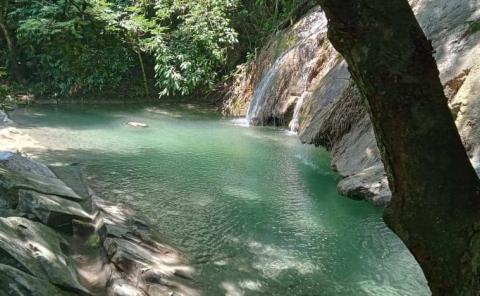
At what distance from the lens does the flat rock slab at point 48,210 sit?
14.2 ft

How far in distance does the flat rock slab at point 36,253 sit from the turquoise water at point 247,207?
91cm

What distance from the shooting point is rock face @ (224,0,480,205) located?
5500mm

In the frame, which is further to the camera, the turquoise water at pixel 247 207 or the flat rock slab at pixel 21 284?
the turquoise water at pixel 247 207

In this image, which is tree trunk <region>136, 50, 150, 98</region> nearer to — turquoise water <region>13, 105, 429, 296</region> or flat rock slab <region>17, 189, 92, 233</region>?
turquoise water <region>13, 105, 429, 296</region>

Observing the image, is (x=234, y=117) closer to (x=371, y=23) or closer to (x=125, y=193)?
(x=125, y=193)

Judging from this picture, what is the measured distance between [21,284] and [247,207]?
3038mm

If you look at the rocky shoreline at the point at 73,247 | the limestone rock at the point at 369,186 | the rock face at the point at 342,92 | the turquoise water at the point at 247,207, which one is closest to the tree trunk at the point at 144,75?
the rock face at the point at 342,92

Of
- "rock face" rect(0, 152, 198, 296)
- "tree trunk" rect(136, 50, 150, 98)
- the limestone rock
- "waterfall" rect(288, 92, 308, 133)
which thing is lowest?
"rock face" rect(0, 152, 198, 296)

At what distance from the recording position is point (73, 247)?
4.15m

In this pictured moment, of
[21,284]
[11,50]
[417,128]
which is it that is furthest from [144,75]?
[417,128]

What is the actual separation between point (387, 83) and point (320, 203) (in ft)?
14.0

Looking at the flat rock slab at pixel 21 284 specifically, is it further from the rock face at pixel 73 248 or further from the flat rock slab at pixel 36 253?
the flat rock slab at pixel 36 253

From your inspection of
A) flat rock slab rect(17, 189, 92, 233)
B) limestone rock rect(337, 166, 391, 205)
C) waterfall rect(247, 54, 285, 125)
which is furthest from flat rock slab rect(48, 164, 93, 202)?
waterfall rect(247, 54, 285, 125)

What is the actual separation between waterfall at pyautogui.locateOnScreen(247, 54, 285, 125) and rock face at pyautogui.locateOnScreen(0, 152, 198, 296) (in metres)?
6.38
